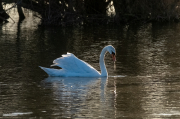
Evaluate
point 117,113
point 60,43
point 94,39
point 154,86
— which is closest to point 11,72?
point 154,86

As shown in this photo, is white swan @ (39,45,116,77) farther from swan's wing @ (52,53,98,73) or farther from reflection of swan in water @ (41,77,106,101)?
reflection of swan in water @ (41,77,106,101)

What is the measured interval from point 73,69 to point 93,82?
98cm

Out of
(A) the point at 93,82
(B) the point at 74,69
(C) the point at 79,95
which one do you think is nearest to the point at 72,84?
(A) the point at 93,82

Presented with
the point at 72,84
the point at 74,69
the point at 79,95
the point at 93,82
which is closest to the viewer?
the point at 79,95

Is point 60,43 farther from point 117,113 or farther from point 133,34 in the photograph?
point 117,113

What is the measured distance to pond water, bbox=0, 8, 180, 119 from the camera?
8.48 metres

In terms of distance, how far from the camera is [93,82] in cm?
1164

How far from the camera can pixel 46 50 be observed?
18078 mm

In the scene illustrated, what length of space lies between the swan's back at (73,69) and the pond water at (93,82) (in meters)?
0.23

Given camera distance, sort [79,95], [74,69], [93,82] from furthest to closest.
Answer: [74,69]
[93,82]
[79,95]

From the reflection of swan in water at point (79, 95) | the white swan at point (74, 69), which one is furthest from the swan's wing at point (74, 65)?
the reflection of swan in water at point (79, 95)

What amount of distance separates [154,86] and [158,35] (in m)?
13.1

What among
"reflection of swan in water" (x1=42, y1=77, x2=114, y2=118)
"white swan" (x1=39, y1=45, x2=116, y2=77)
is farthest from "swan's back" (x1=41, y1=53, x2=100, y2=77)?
"reflection of swan in water" (x1=42, y1=77, x2=114, y2=118)

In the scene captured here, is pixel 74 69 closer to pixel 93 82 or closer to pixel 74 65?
pixel 74 65
